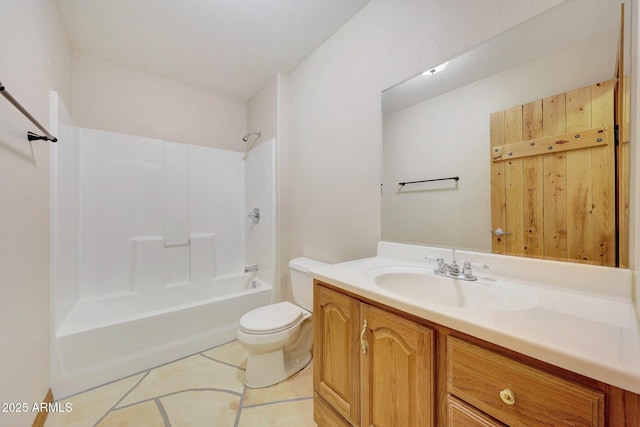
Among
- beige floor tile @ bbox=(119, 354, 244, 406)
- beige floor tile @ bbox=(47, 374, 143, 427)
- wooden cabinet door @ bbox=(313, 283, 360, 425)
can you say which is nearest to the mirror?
wooden cabinet door @ bbox=(313, 283, 360, 425)

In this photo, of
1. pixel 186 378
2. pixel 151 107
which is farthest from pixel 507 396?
pixel 151 107

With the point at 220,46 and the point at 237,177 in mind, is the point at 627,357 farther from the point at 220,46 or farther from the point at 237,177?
the point at 237,177

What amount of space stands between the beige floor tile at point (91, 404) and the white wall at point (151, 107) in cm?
205

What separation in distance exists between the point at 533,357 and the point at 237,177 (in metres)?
2.82

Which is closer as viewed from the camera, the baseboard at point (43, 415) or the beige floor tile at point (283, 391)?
the baseboard at point (43, 415)

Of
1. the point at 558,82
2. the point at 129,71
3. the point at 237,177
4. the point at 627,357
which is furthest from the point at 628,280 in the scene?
the point at 129,71

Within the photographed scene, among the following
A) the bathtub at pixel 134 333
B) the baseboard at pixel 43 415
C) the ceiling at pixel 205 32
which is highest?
the ceiling at pixel 205 32

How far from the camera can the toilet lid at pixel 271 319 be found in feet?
4.91

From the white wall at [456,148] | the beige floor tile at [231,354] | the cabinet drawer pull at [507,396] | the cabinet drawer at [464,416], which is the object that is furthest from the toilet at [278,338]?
the cabinet drawer pull at [507,396]

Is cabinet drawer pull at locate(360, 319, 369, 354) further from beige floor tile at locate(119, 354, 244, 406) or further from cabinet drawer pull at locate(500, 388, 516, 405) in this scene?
beige floor tile at locate(119, 354, 244, 406)

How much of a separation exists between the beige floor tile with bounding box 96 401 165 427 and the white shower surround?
37cm

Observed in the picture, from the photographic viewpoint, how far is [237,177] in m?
2.84

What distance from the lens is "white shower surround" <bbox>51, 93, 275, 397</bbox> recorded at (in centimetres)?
159

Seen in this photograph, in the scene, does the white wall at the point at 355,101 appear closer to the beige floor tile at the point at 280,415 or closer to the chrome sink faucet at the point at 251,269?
the chrome sink faucet at the point at 251,269
